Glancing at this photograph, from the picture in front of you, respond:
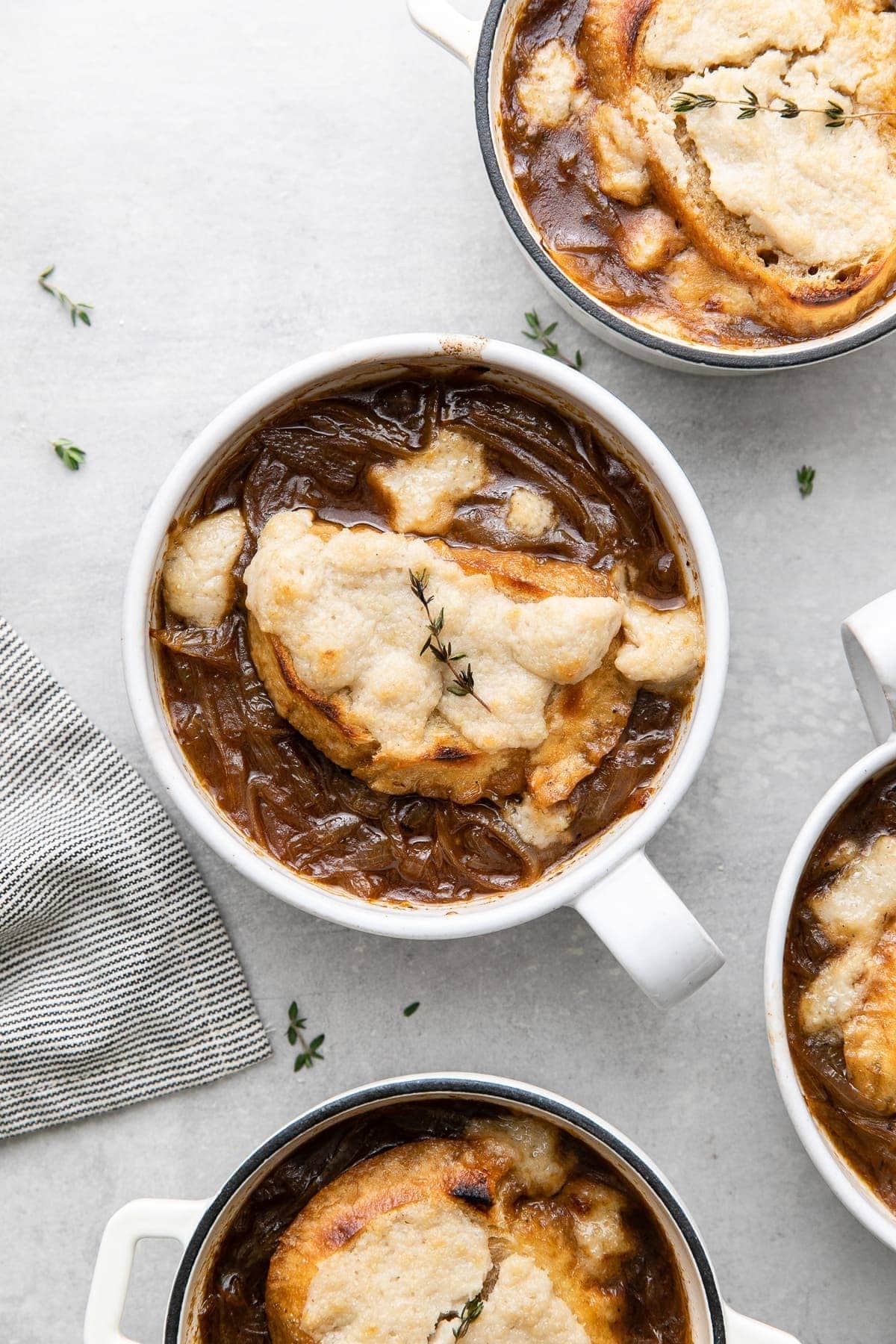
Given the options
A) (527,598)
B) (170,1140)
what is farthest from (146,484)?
(170,1140)

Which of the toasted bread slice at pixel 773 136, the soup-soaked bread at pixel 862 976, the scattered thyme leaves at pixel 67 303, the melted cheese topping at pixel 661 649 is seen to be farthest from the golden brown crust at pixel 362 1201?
the scattered thyme leaves at pixel 67 303

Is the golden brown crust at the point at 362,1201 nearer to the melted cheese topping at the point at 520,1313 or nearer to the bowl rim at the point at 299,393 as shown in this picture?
the melted cheese topping at the point at 520,1313

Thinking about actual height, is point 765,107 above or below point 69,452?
above

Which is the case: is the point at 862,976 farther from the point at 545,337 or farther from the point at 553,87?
the point at 553,87

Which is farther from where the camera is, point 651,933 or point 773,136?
point 773,136

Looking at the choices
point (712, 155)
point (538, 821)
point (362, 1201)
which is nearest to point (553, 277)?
point (712, 155)

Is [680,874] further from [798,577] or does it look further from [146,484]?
[146,484]
